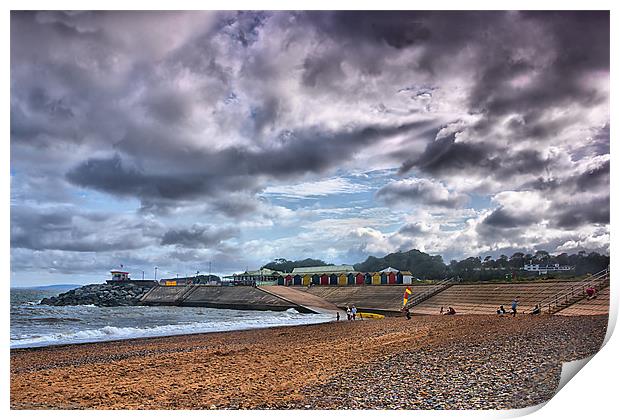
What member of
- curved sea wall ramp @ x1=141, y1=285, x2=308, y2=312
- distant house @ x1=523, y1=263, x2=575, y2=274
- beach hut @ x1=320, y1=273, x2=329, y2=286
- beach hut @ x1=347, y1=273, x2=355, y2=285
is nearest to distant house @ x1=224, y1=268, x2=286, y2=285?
curved sea wall ramp @ x1=141, y1=285, x2=308, y2=312

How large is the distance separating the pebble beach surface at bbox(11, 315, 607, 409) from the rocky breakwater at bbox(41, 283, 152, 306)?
970 cm

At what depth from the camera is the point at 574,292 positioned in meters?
7.77

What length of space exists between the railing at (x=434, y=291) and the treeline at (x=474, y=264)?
285 mm

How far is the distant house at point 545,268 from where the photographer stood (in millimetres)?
7543

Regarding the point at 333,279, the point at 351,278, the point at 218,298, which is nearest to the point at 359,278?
the point at 351,278

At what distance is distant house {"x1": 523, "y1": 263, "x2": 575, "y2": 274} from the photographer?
754cm

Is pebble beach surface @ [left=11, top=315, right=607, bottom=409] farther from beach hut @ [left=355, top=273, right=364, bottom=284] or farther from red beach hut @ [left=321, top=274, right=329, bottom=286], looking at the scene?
red beach hut @ [left=321, top=274, right=329, bottom=286]

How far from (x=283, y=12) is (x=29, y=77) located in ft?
10.1

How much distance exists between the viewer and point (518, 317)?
340 inches

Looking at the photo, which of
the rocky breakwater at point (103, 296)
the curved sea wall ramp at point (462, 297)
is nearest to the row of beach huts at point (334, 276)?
the curved sea wall ramp at point (462, 297)

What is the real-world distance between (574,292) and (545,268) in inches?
19.5

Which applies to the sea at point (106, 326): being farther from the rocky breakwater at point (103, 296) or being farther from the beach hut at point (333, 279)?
the beach hut at point (333, 279)
